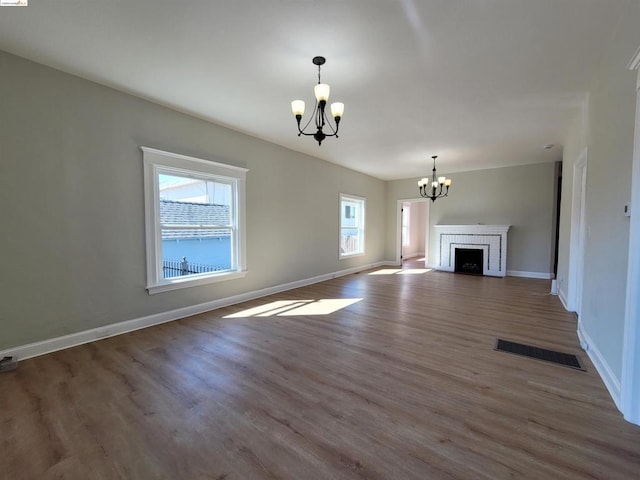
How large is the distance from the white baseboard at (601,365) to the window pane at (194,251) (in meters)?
4.45

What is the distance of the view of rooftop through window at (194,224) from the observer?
3.76 metres

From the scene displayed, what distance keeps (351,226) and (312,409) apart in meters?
6.10

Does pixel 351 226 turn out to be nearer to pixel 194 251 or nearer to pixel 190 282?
pixel 194 251

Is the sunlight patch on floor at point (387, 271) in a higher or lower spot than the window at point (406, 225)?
lower

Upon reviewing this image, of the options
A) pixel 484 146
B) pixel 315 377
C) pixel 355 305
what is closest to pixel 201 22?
pixel 315 377

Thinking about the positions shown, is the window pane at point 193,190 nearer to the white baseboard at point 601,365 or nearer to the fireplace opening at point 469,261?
the white baseboard at point 601,365

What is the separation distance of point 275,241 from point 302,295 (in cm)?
111

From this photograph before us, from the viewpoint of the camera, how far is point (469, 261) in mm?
7723

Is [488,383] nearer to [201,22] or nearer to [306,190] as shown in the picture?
[201,22]

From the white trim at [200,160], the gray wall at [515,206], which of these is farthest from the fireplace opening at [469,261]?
the white trim at [200,160]

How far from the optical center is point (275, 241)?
5242mm

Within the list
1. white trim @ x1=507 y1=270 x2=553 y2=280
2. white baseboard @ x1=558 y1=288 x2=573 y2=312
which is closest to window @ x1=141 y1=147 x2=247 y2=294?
white baseboard @ x1=558 y1=288 x2=573 y2=312

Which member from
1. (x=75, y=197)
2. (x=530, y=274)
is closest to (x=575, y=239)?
(x=530, y=274)

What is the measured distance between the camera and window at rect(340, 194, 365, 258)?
290 inches
